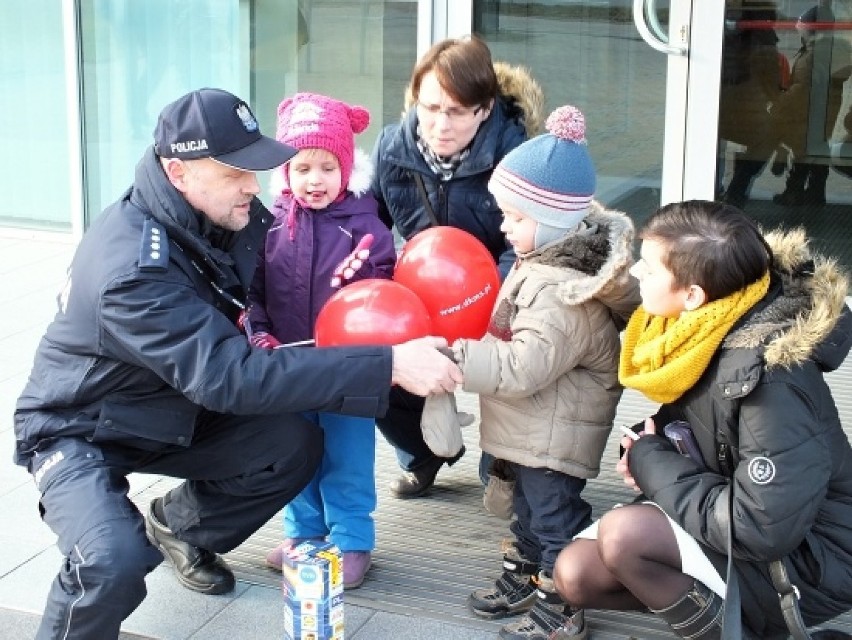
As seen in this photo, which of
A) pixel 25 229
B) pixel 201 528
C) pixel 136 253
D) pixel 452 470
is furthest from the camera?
pixel 25 229

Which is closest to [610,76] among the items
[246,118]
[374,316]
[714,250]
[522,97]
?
[522,97]

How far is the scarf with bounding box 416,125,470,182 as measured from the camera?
4066 mm

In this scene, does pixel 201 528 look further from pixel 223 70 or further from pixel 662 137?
pixel 223 70

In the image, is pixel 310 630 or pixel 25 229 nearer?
pixel 310 630

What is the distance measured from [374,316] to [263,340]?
54 cm

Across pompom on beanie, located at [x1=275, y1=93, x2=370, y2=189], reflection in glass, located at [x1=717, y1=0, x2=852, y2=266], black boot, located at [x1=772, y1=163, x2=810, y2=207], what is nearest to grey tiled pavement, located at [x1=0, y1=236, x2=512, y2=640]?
pompom on beanie, located at [x1=275, y1=93, x2=370, y2=189]

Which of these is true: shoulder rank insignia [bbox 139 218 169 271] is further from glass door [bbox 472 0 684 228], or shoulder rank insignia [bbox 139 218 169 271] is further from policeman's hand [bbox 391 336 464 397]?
glass door [bbox 472 0 684 228]

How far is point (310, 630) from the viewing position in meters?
3.35

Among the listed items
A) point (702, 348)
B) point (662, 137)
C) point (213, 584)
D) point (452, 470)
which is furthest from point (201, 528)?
point (662, 137)

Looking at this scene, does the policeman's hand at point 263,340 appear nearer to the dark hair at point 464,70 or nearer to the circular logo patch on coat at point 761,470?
the dark hair at point 464,70

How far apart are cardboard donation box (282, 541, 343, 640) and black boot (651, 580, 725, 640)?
817 mm

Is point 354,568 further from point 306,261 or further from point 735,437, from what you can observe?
point 735,437

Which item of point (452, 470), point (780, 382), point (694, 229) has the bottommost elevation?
point (452, 470)

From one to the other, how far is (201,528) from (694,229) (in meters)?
1.65
